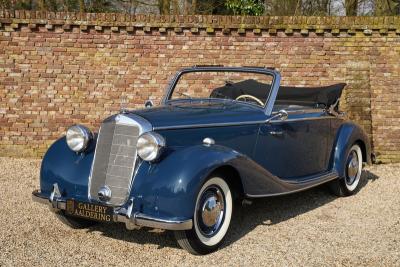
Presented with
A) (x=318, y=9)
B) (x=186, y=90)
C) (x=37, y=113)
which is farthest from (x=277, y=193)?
(x=318, y=9)

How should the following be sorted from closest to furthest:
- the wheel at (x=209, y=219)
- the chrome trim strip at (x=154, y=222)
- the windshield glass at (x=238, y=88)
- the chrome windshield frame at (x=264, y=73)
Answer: the chrome trim strip at (x=154, y=222) < the wheel at (x=209, y=219) < the chrome windshield frame at (x=264, y=73) < the windshield glass at (x=238, y=88)

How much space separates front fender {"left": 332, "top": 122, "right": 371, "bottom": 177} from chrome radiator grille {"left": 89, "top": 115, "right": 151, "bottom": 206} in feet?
9.41

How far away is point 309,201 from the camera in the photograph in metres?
5.99

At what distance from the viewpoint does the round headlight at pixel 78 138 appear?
14.4 feet

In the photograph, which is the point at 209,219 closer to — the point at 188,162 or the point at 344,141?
the point at 188,162

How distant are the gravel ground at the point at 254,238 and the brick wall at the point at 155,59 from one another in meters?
2.65

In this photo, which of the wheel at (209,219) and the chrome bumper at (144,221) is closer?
the chrome bumper at (144,221)

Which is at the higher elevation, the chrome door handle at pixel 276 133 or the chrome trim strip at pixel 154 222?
the chrome door handle at pixel 276 133

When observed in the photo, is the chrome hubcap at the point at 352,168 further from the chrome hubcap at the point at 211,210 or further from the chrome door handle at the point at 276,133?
the chrome hubcap at the point at 211,210

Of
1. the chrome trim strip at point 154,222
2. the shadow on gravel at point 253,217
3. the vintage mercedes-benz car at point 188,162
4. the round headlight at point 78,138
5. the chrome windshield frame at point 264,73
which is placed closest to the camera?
the chrome trim strip at point 154,222

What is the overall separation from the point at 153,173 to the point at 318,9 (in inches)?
544

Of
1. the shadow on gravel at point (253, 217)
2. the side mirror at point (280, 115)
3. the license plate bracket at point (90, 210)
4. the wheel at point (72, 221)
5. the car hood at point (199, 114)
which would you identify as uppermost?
the car hood at point (199, 114)

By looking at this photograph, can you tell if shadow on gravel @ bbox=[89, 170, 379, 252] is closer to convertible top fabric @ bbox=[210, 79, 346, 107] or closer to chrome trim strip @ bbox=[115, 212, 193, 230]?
chrome trim strip @ bbox=[115, 212, 193, 230]

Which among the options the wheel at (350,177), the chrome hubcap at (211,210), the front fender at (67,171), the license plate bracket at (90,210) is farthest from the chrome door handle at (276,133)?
the license plate bracket at (90,210)
